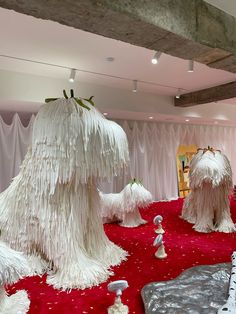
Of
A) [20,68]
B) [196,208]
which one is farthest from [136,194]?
[20,68]

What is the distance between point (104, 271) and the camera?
210 centimetres

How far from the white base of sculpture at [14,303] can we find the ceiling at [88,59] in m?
1.88

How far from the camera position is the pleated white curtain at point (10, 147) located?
3.76 metres

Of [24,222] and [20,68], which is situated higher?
[20,68]

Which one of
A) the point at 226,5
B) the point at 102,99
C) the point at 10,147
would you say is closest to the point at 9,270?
the point at 226,5

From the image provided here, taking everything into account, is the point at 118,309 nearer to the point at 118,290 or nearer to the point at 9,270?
the point at 118,290

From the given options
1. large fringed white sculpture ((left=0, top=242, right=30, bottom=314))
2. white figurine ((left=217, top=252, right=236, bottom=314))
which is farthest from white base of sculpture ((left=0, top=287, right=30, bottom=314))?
white figurine ((left=217, top=252, right=236, bottom=314))

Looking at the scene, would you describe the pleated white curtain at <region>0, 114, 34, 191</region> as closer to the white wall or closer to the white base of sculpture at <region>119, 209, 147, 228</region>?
the white wall

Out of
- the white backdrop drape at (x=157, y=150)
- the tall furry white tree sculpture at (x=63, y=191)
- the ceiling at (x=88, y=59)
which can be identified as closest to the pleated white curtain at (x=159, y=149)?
the white backdrop drape at (x=157, y=150)

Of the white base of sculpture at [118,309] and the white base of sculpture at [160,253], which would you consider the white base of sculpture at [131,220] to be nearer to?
the white base of sculpture at [160,253]

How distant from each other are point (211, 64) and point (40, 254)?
2.07 metres

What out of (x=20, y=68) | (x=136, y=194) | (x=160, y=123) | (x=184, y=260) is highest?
(x=20, y=68)

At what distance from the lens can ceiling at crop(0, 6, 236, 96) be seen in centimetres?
→ 221

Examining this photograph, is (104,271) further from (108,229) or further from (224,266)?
(108,229)
